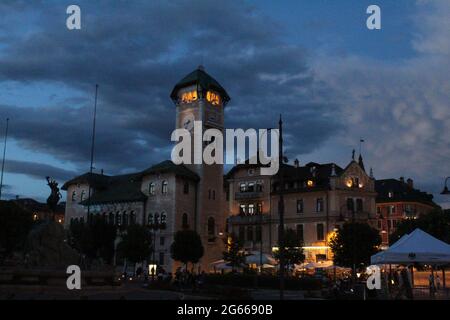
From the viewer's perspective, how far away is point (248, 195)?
2862 inches

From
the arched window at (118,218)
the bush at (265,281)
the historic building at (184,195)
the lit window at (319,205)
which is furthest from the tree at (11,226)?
the lit window at (319,205)

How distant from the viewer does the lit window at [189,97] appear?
7782cm

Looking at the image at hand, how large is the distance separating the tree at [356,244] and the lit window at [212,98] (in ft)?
102

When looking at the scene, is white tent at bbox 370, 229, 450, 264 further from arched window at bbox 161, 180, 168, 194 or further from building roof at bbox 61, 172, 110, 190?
building roof at bbox 61, 172, 110, 190

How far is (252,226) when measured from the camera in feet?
237

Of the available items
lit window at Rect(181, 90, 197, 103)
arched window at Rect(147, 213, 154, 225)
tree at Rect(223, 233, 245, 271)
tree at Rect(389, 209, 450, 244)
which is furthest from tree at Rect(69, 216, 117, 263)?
tree at Rect(389, 209, 450, 244)

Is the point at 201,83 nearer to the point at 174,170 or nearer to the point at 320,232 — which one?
the point at 174,170

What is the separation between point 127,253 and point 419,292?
129 ft

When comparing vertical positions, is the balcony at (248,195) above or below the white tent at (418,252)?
above

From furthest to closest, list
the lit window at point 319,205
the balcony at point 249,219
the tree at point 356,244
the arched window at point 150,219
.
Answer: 1. the arched window at point 150,219
2. the balcony at point 249,219
3. the lit window at point 319,205
4. the tree at point 356,244

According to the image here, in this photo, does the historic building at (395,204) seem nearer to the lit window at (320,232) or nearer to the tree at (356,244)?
the lit window at (320,232)

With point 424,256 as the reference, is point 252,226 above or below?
above
